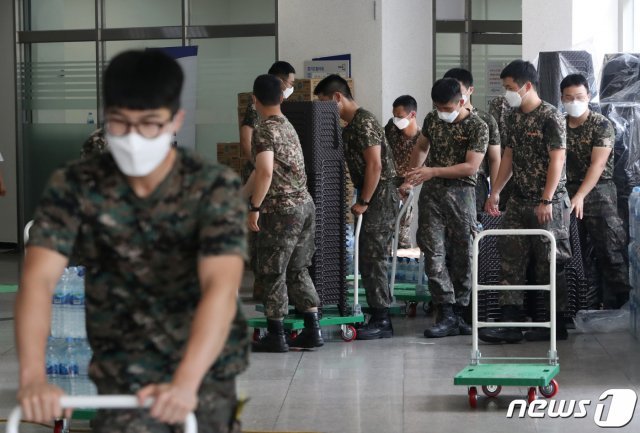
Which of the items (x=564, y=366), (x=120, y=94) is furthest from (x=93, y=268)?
(x=564, y=366)

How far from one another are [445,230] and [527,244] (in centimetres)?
63

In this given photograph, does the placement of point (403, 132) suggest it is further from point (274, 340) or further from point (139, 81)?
point (139, 81)

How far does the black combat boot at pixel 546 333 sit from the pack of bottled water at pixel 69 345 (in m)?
3.57

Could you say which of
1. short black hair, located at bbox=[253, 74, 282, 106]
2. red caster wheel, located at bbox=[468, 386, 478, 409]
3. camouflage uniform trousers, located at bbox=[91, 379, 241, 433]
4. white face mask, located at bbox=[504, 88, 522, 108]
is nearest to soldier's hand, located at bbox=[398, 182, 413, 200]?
white face mask, located at bbox=[504, 88, 522, 108]

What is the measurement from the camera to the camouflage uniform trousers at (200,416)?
113 inches

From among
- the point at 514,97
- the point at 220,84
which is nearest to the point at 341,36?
the point at 220,84

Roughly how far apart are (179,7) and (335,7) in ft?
8.31

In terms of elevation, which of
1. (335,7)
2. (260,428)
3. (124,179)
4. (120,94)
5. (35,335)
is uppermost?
(335,7)

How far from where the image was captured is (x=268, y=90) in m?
7.38

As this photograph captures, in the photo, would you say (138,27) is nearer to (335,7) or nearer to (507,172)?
(335,7)

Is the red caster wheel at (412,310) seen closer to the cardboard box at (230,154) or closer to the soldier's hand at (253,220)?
the soldier's hand at (253,220)

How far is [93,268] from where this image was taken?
2.86 metres

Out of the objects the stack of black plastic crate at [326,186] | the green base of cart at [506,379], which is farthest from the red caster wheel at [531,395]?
the stack of black plastic crate at [326,186]

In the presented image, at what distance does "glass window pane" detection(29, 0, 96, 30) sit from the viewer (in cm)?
1535
